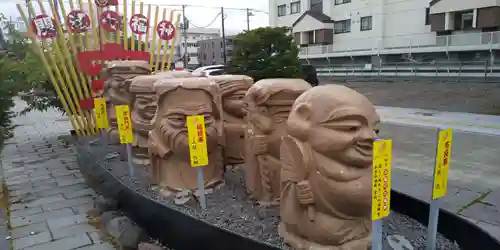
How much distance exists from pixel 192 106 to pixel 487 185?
3784mm

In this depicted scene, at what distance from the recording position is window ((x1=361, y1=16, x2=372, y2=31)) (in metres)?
20.9

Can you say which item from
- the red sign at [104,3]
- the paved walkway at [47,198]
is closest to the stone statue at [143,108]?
the paved walkway at [47,198]

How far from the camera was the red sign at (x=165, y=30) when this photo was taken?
7496mm

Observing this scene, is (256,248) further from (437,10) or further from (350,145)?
(437,10)

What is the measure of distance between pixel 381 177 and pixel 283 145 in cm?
77

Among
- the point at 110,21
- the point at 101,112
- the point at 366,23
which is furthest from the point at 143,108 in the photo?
the point at 366,23

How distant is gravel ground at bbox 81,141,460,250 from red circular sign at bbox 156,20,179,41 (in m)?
4.02

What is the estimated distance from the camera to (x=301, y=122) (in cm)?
253

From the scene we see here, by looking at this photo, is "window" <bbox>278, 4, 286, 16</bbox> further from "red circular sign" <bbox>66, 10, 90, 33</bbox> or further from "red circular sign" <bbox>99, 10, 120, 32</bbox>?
"red circular sign" <bbox>66, 10, 90, 33</bbox>

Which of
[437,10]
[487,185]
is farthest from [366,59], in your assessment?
[487,185]

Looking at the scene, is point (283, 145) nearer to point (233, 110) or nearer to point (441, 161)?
point (441, 161)

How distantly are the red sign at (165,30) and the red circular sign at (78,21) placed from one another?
4.60ft

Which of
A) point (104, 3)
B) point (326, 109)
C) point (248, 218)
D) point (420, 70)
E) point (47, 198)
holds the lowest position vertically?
point (47, 198)

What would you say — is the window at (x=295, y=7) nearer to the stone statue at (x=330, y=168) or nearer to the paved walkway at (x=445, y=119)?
the paved walkway at (x=445, y=119)
